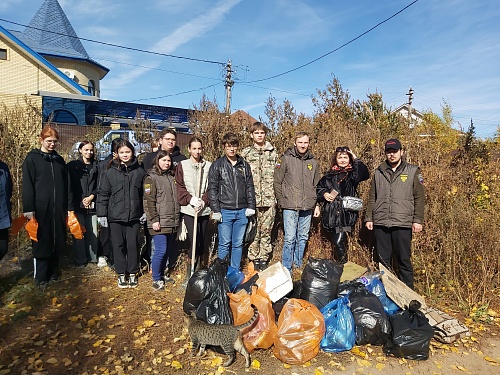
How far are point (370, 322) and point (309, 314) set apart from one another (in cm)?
62

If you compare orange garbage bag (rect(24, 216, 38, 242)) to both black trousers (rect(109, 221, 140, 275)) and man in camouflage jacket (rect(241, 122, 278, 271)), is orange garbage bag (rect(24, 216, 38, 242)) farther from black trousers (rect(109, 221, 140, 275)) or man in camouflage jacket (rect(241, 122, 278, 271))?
man in camouflage jacket (rect(241, 122, 278, 271))

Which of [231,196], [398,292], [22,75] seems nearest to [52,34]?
[22,75]

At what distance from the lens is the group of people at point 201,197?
410 centimetres

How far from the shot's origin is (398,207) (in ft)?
13.3

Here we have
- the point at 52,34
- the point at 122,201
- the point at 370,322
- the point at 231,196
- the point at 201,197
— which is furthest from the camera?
the point at 52,34

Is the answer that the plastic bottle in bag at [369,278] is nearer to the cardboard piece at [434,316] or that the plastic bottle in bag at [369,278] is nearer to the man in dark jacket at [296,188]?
the cardboard piece at [434,316]

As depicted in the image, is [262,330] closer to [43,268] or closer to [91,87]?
[43,268]

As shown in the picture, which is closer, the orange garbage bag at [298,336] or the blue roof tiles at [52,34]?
the orange garbage bag at [298,336]

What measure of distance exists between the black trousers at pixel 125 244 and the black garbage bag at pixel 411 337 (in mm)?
2941

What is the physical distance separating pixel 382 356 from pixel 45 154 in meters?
4.17

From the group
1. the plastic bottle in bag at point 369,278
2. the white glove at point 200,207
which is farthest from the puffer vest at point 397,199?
the white glove at point 200,207

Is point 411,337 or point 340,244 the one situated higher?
point 340,244

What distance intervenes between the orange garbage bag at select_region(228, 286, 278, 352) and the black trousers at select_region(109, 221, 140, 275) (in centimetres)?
157

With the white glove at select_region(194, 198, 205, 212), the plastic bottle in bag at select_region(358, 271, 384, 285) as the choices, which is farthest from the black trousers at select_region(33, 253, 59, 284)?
the plastic bottle in bag at select_region(358, 271, 384, 285)
